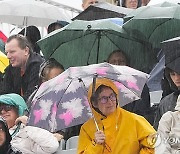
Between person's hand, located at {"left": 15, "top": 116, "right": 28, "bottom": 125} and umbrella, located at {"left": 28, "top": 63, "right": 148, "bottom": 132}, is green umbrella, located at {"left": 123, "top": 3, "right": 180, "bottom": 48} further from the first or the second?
umbrella, located at {"left": 28, "top": 63, "right": 148, "bottom": 132}

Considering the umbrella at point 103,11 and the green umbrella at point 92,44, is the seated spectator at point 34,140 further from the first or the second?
the umbrella at point 103,11

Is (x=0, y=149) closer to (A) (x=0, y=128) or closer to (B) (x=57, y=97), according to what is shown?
(A) (x=0, y=128)

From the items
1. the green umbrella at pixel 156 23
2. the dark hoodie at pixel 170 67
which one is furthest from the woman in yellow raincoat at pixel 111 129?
the green umbrella at pixel 156 23

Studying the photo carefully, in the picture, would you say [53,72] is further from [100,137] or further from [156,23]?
[100,137]

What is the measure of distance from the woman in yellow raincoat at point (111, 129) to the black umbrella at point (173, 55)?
28.8 inches

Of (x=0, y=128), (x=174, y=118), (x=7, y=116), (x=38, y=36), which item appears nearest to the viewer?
(x=174, y=118)

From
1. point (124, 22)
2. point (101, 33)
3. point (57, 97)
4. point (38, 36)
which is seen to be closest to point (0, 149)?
point (57, 97)

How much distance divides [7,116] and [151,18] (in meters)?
2.24

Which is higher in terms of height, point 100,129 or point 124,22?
point 124,22

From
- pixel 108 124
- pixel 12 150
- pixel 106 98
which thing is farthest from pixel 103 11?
pixel 108 124

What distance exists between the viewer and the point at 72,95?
25.2 feet

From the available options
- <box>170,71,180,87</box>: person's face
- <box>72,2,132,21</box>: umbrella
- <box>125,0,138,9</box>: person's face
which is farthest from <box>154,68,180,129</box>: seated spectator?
<box>125,0,138,9</box>: person's face

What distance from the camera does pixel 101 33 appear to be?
9938 mm

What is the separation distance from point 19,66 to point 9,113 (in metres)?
1.63
